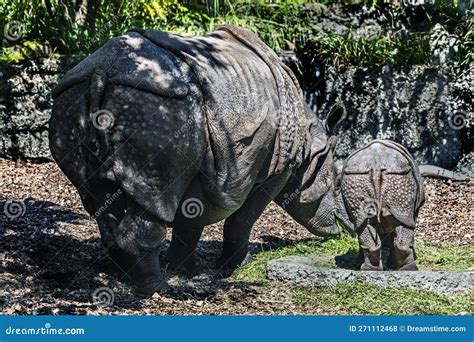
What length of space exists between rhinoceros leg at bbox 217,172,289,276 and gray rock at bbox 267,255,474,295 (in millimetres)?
510

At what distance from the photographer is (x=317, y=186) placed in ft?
32.4

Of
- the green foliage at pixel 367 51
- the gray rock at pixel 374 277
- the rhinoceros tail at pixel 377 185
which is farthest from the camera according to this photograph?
the green foliage at pixel 367 51

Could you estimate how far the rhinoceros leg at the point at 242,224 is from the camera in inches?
370

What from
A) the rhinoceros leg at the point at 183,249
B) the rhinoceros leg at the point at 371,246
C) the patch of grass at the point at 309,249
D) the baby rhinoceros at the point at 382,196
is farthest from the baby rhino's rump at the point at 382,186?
the rhinoceros leg at the point at 183,249

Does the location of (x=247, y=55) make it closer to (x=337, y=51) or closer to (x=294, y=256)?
(x=294, y=256)

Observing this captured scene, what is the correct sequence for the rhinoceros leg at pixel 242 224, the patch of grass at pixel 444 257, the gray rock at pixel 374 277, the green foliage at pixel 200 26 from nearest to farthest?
the gray rock at pixel 374 277, the patch of grass at pixel 444 257, the rhinoceros leg at pixel 242 224, the green foliage at pixel 200 26

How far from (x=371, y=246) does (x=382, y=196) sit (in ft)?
Result: 1.54
